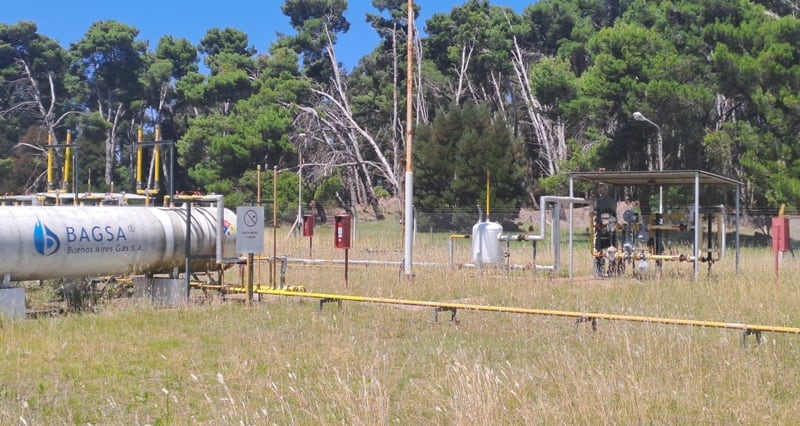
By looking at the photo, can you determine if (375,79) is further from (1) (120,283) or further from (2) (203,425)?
(2) (203,425)

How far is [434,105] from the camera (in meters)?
55.8

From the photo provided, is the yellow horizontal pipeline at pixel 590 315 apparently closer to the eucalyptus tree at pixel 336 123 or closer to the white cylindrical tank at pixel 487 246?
the white cylindrical tank at pixel 487 246

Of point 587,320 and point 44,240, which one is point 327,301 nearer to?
point 587,320

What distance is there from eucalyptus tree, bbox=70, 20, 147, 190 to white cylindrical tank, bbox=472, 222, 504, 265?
48645 millimetres

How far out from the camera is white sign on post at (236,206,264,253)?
1426 cm

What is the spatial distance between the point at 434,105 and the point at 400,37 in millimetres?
6219

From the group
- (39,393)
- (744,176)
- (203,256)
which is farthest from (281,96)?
(39,393)

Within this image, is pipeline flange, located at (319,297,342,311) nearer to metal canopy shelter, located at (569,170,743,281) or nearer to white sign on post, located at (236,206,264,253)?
white sign on post, located at (236,206,264,253)

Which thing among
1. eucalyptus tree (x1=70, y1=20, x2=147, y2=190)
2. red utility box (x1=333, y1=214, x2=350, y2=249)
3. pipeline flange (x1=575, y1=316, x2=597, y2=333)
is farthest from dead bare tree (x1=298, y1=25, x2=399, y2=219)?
pipeline flange (x1=575, y1=316, x2=597, y2=333)

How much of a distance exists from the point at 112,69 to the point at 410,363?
6094 centimetres

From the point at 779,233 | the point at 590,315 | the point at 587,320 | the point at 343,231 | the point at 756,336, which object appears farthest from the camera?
the point at 343,231

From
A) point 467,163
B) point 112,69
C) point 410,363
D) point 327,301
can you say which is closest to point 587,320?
point 410,363

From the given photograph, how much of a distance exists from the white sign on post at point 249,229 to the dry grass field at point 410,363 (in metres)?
0.94

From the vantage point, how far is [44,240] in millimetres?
13641
